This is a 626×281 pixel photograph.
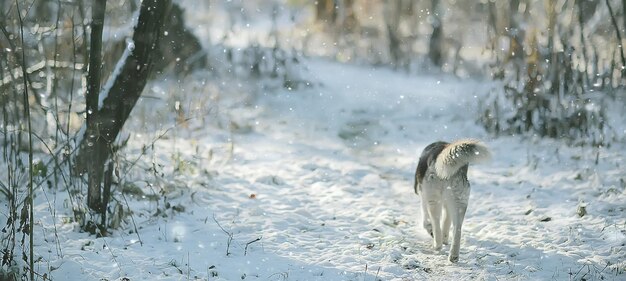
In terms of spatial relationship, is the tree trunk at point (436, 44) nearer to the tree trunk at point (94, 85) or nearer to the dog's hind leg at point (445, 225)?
the dog's hind leg at point (445, 225)

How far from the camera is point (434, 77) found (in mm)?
15453

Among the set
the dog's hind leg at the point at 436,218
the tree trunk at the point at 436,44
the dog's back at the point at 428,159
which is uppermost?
the tree trunk at the point at 436,44

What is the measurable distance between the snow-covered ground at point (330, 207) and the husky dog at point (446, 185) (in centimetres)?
24

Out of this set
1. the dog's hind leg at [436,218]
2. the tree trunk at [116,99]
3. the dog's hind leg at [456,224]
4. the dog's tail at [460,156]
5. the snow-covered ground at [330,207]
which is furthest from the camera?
the tree trunk at [116,99]

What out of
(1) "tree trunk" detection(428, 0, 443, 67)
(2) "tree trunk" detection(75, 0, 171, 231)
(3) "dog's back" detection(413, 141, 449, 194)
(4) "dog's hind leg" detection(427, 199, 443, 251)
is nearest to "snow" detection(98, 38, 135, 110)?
(2) "tree trunk" detection(75, 0, 171, 231)

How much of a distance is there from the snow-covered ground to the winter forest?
0.10 feet

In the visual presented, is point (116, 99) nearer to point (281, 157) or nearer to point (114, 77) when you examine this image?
point (114, 77)

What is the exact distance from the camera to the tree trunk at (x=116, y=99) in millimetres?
5680

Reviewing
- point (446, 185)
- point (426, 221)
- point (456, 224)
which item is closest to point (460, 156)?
point (446, 185)

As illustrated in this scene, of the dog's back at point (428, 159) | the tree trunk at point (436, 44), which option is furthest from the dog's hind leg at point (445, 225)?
the tree trunk at point (436, 44)

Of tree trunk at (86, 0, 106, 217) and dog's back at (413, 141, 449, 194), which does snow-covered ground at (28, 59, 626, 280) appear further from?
dog's back at (413, 141, 449, 194)

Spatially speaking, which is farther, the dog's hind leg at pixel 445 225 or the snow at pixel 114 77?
the snow at pixel 114 77

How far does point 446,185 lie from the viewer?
5.28 m

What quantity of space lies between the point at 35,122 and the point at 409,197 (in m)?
6.04
